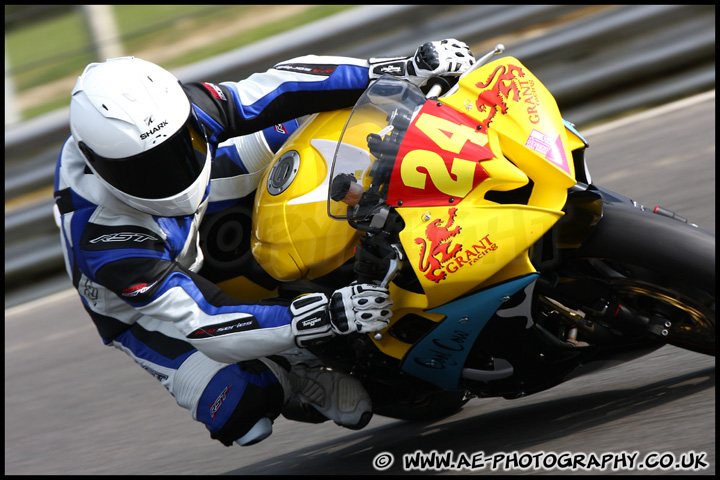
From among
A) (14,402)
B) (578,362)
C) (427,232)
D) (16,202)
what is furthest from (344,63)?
(16,202)

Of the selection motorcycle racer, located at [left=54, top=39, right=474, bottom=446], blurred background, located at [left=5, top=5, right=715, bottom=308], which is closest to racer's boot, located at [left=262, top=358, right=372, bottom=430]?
motorcycle racer, located at [left=54, top=39, right=474, bottom=446]

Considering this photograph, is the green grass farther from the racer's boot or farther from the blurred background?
the racer's boot

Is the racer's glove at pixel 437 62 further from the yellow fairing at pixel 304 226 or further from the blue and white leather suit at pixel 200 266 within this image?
the yellow fairing at pixel 304 226

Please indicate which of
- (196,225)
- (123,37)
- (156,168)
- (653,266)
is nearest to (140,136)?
(156,168)

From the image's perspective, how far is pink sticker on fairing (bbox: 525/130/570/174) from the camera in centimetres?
270

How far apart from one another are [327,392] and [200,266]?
68 centimetres

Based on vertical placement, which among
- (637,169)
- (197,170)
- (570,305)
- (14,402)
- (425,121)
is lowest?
(14,402)

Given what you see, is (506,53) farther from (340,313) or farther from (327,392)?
(340,313)

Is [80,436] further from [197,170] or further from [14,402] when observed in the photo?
[197,170]

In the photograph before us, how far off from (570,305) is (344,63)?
1359mm

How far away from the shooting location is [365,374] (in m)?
3.46

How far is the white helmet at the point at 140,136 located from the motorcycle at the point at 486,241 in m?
0.32

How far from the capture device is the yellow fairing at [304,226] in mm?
3068

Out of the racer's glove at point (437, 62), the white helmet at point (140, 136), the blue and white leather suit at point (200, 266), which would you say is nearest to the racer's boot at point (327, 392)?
the blue and white leather suit at point (200, 266)
